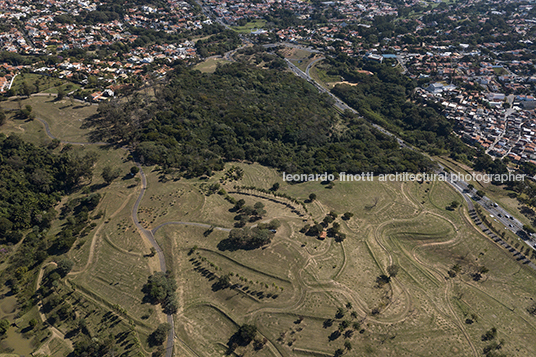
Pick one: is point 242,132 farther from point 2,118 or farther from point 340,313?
point 2,118

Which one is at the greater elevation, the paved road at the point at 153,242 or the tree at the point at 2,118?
the tree at the point at 2,118

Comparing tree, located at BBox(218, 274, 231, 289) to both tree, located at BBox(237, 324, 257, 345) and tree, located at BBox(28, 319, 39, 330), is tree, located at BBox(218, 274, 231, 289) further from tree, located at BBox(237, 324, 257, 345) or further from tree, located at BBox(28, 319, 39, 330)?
tree, located at BBox(28, 319, 39, 330)

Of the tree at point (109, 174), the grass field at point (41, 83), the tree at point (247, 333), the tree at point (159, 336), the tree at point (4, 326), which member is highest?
the grass field at point (41, 83)

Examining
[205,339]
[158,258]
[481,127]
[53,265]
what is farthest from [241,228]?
[481,127]

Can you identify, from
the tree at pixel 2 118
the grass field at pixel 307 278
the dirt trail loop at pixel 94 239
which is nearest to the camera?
the grass field at pixel 307 278

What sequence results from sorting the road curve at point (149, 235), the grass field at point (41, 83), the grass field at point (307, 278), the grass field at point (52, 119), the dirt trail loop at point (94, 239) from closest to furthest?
the road curve at point (149, 235) < the grass field at point (307, 278) < the dirt trail loop at point (94, 239) < the grass field at point (52, 119) < the grass field at point (41, 83)

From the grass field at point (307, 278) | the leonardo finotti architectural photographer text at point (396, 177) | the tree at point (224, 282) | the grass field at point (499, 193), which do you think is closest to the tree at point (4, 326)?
the grass field at point (307, 278)

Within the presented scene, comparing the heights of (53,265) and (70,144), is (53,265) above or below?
below

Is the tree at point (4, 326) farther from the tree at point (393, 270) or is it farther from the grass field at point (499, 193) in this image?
the grass field at point (499, 193)

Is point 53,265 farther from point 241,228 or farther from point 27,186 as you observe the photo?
point 241,228
